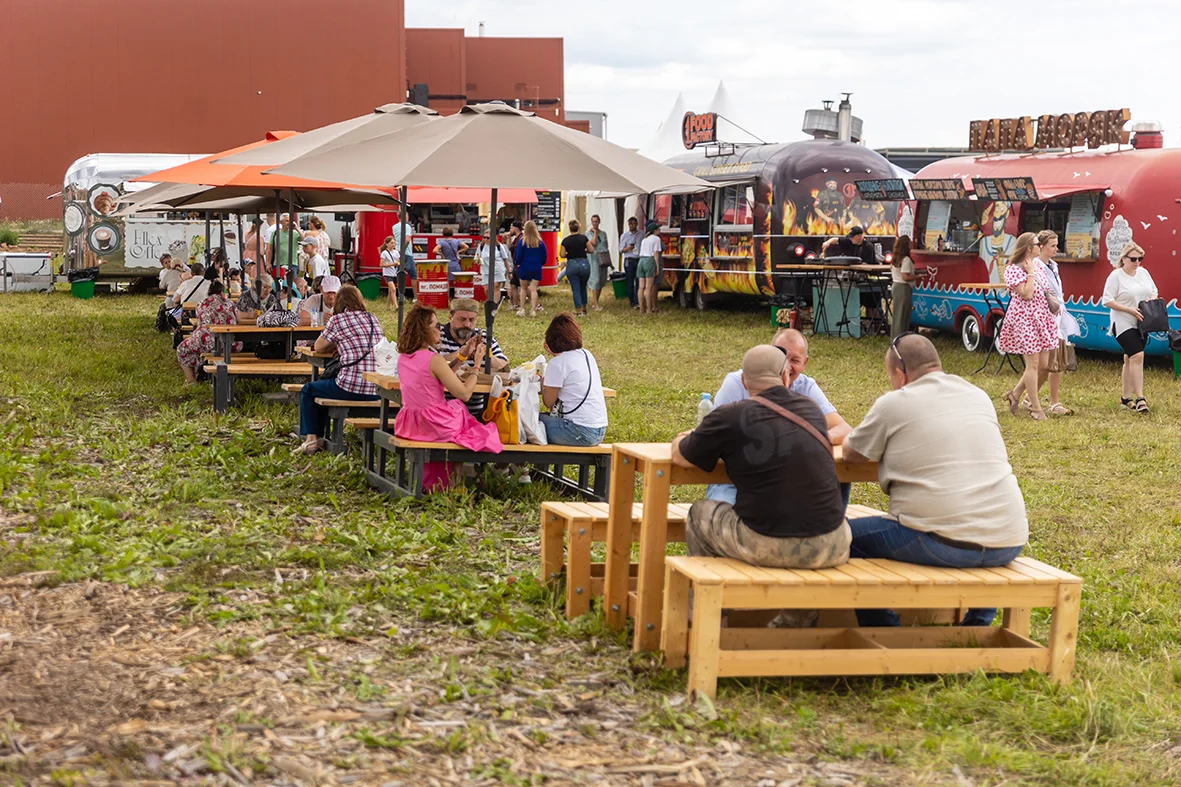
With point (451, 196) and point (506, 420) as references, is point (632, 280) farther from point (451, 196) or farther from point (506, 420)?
point (506, 420)

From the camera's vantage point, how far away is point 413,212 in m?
27.5

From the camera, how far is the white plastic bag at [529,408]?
7859mm

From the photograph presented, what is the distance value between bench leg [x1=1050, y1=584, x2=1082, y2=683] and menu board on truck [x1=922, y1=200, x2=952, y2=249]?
13.9 metres

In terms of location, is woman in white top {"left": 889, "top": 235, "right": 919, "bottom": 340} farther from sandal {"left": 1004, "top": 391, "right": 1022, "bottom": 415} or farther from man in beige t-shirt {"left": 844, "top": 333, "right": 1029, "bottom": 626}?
man in beige t-shirt {"left": 844, "top": 333, "right": 1029, "bottom": 626}

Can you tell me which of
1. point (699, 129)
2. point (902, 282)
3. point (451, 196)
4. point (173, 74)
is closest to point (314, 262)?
point (451, 196)

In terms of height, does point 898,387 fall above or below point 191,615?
above

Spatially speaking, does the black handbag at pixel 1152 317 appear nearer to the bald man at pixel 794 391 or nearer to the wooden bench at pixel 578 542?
the bald man at pixel 794 391

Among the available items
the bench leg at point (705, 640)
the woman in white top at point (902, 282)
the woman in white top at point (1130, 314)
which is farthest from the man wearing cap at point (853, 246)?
the bench leg at point (705, 640)

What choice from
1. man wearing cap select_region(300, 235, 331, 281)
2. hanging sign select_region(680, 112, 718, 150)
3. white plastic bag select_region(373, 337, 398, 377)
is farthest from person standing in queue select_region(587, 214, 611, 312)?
white plastic bag select_region(373, 337, 398, 377)

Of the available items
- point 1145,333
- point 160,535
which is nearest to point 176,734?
point 160,535

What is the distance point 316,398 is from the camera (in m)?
9.40

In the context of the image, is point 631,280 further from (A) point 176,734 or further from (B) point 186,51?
(A) point 176,734

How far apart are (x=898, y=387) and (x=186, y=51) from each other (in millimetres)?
34974

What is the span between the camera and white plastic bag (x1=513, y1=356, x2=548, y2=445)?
309 inches
